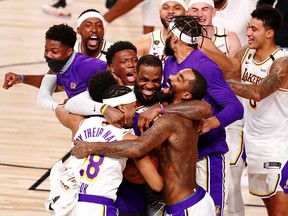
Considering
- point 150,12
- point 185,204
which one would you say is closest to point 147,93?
point 185,204

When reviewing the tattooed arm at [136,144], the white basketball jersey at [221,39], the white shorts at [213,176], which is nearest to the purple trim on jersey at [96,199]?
the tattooed arm at [136,144]

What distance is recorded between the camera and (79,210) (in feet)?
21.4

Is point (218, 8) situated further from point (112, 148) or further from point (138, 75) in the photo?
point (112, 148)

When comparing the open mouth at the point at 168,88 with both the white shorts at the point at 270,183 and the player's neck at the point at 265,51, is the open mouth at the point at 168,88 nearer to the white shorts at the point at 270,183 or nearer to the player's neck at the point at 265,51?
the player's neck at the point at 265,51

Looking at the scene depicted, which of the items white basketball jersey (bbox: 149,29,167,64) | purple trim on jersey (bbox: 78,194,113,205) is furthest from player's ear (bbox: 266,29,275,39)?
purple trim on jersey (bbox: 78,194,113,205)

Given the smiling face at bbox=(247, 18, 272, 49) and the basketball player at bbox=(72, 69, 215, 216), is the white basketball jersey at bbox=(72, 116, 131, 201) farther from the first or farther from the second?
the smiling face at bbox=(247, 18, 272, 49)

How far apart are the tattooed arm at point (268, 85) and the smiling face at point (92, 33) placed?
4.88 feet

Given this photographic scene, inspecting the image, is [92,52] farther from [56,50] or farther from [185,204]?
[185,204]

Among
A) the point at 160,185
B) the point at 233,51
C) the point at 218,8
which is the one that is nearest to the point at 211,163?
the point at 160,185

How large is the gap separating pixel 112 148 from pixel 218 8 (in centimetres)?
387

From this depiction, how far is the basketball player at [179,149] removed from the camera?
21.3ft

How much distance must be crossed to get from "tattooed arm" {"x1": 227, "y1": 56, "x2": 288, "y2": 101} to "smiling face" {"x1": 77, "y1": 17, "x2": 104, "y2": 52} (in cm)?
149

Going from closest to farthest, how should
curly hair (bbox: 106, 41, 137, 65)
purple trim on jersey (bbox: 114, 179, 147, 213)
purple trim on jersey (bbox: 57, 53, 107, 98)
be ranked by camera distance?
purple trim on jersey (bbox: 114, 179, 147, 213), curly hair (bbox: 106, 41, 137, 65), purple trim on jersey (bbox: 57, 53, 107, 98)

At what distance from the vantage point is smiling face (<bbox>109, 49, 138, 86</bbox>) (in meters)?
7.26
